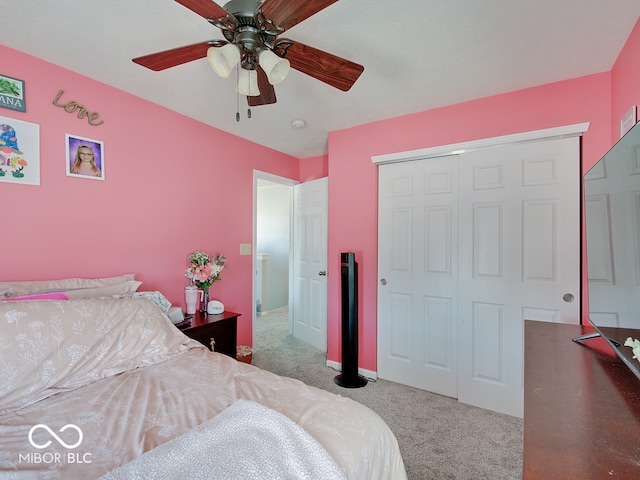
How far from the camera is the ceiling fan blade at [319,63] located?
1338 mm

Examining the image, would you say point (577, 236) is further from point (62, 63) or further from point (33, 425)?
point (62, 63)

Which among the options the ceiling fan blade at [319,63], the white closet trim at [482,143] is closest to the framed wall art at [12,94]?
the ceiling fan blade at [319,63]

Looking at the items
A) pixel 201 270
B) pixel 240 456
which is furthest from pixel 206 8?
pixel 201 270

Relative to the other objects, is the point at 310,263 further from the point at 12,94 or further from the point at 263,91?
the point at 12,94

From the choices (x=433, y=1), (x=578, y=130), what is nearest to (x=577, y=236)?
(x=578, y=130)

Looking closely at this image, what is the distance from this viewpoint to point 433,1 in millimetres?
1410

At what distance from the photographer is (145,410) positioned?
1.14 m

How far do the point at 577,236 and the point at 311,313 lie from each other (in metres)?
2.66

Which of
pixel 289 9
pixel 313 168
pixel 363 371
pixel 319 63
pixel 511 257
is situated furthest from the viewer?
pixel 313 168

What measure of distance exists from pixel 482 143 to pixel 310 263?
2.19 m

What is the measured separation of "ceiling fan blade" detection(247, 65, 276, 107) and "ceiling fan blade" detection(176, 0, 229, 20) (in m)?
0.35

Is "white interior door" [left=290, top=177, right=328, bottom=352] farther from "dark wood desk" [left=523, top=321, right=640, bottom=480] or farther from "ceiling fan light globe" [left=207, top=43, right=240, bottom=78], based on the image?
"dark wood desk" [left=523, top=321, right=640, bottom=480]

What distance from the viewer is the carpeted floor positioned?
1712 mm

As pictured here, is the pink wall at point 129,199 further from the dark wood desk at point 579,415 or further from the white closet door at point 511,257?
the dark wood desk at point 579,415
